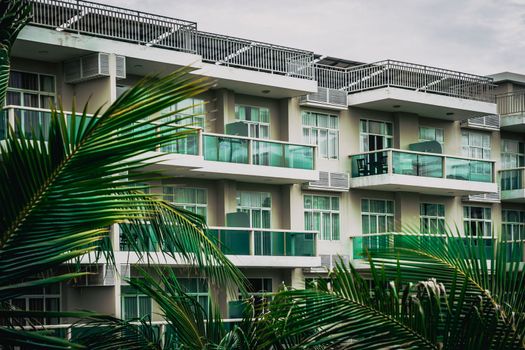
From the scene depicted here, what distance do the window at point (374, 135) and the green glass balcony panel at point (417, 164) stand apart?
4.60 ft

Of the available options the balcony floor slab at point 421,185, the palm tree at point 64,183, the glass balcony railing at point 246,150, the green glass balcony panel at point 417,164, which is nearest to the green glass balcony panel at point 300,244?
the glass balcony railing at point 246,150

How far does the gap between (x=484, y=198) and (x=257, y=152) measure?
1081cm

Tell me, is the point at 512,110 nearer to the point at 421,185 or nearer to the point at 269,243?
the point at 421,185

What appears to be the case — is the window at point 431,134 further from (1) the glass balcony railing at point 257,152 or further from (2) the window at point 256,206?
(2) the window at point 256,206

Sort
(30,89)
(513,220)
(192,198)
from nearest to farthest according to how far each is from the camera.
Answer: (30,89)
(192,198)
(513,220)

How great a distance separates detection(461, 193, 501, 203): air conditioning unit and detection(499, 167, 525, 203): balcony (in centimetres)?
46

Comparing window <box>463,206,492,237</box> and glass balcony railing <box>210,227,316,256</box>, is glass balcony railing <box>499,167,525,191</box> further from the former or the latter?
glass balcony railing <box>210,227,316,256</box>

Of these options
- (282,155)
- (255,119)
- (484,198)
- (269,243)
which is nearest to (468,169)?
(484,198)

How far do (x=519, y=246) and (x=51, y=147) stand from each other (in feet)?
11.2

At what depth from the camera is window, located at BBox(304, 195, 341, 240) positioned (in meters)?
32.9

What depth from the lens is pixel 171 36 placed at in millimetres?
27609

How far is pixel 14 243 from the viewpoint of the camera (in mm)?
3758

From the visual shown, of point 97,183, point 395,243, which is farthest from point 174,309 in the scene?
point 97,183

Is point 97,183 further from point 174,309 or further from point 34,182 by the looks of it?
point 174,309
